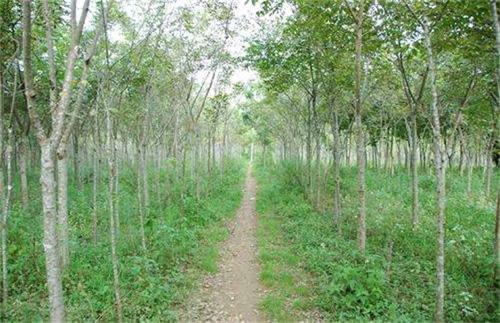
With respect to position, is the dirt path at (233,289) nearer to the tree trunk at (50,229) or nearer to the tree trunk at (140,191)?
the tree trunk at (140,191)

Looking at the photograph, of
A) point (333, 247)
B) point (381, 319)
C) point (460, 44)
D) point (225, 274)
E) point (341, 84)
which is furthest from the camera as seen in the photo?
point (341, 84)

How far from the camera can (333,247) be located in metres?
9.69

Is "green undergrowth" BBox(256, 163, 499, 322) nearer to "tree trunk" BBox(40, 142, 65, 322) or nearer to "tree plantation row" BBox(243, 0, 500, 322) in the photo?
"tree plantation row" BBox(243, 0, 500, 322)

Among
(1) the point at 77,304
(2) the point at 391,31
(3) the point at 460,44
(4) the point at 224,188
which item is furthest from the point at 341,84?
(4) the point at 224,188

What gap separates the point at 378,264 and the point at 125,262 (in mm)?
5858

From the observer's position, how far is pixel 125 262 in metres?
8.29

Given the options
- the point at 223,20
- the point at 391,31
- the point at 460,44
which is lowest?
the point at 460,44

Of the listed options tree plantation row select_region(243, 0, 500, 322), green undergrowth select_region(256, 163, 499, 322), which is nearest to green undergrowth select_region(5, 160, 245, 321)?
green undergrowth select_region(256, 163, 499, 322)

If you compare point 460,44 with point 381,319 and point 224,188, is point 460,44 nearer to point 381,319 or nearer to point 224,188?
point 381,319

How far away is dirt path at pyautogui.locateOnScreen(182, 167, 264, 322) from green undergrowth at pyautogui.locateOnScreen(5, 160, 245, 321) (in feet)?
1.08

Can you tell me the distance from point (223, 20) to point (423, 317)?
11527 mm

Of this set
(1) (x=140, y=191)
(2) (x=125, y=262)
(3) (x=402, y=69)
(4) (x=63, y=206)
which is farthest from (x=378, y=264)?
(4) (x=63, y=206)

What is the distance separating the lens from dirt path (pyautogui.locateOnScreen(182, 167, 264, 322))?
6.78 m

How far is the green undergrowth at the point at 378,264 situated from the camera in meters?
6.52
